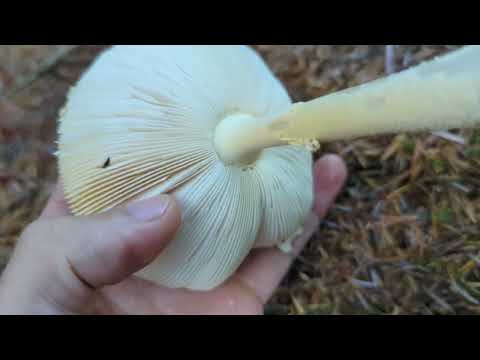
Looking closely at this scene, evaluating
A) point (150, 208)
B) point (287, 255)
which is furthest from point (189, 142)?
point (287, 255)

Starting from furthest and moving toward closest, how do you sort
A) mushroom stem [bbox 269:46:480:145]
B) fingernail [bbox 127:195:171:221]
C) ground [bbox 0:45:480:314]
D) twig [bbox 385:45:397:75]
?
twig [bbox 385:45:397:75], ground [bbox 0:45:480:314], fingernail [bbox 127:195:171:221], mushroom stem [bbox 269:46:480:145]

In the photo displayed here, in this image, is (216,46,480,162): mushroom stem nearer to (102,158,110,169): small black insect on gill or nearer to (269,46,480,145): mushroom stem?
(269,46,480,145): mushroom stem

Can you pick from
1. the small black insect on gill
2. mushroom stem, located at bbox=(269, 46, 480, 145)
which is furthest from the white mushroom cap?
mushroom stem, located at bbox=(269, 46, 480, 145)

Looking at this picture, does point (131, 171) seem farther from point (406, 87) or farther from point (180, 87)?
point (406, 87)

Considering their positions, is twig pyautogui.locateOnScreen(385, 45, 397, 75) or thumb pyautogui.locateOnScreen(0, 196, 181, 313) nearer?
thumb pyautogui.locateOnScreen(0, 196, 181, 313)

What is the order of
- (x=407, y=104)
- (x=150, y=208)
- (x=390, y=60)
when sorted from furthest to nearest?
(x=390, y=60)
(x=150, y=208)
(x=407, y=104)

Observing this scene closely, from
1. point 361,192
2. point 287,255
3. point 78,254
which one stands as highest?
point 78,254

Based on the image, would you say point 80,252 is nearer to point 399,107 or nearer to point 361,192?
point 399,107
